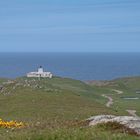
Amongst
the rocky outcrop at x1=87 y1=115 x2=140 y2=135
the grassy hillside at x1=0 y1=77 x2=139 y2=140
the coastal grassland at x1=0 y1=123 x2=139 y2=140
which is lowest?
the grassy hillside at x1=0 y1=77 x2=139 y2=140

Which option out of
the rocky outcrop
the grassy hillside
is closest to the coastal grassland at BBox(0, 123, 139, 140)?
the grassy hillside

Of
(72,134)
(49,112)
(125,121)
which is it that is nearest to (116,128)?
(125,121)

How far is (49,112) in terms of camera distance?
45.2m

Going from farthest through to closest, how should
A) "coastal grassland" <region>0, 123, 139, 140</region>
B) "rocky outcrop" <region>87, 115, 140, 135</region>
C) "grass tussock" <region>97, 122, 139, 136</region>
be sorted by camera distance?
"rocky outcrop" <region>87, 115, 140, 135</region>, "grass tussock" <region>97, 122, 139, 136</region>, "coastal grassland" <region>0, 123, 139, 140</region>

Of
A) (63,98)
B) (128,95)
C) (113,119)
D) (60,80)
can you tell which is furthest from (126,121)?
(60,80)

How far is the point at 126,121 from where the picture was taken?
60.5 ft

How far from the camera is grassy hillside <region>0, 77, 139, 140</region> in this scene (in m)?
16.8

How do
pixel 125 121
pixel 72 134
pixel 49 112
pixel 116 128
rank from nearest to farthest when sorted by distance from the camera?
1. pixel 72 134
2. pixel 116 128
3. pixel 125 121
4. pixel 49 112

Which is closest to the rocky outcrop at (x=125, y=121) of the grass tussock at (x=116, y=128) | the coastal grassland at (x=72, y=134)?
the grass tussock at (x=116, y=128)

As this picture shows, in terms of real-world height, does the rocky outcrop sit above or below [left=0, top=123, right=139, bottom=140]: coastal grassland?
above

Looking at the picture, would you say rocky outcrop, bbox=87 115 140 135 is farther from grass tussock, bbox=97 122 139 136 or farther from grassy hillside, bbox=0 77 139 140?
grassy hillside, bbox=0 77 139 140

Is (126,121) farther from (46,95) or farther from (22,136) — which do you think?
(46,95)

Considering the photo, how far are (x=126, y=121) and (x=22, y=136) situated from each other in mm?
3963

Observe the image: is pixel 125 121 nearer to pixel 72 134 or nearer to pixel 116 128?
pixel 116 128
